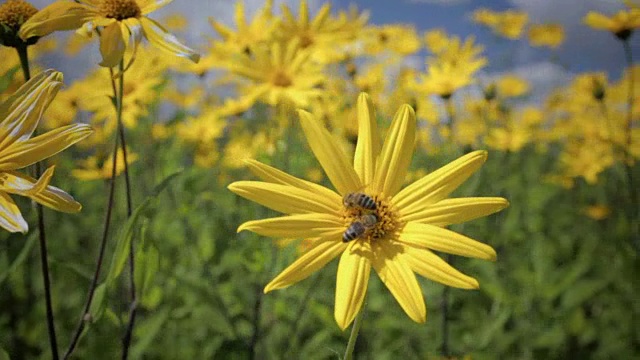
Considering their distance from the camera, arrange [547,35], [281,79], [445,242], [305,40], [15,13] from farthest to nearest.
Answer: [547,35], [305,40], [281,79], [15,13], [445,242]

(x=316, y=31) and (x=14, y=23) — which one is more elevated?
(x=316, y=31)

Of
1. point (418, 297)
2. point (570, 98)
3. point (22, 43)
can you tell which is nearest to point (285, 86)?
point (22, 43)

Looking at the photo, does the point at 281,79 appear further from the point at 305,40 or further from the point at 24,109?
the point at 24,109

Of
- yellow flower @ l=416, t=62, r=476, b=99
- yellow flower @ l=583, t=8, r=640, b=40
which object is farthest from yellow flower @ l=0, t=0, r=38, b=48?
yellow flower @ l=583, t=8, r=640, b=40

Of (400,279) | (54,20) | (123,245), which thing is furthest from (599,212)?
(54,20)

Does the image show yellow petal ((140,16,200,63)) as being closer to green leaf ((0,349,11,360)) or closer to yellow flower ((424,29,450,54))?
green leaf ((0,349,11,360))
